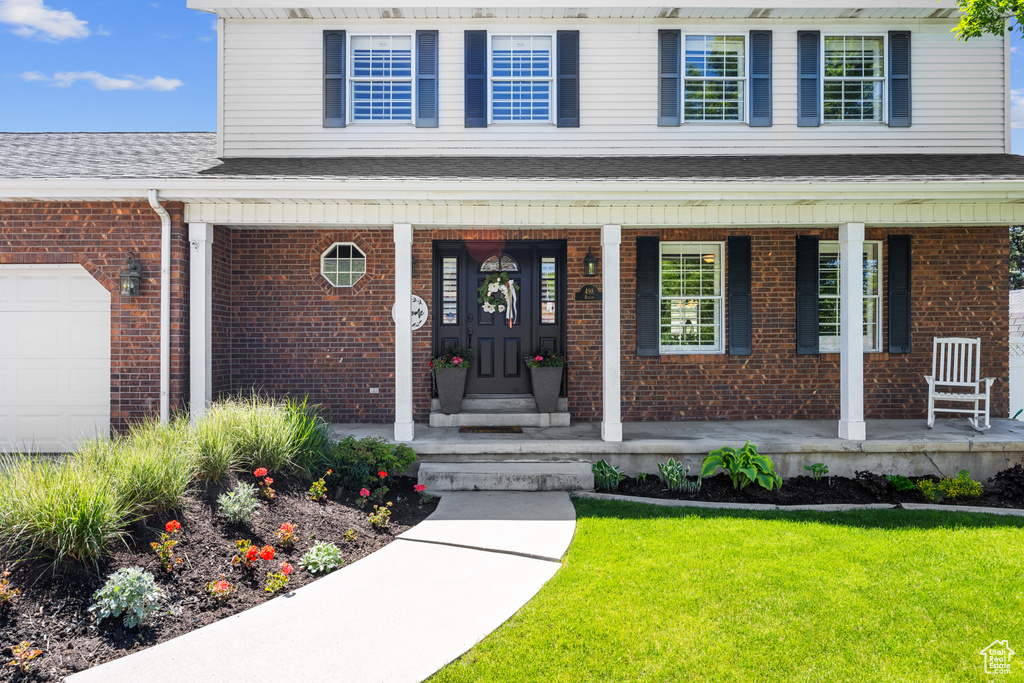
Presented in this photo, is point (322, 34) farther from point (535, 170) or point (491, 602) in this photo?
point (491, 602)

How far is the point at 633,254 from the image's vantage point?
8195 mm

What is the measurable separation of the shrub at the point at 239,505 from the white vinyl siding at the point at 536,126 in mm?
5125

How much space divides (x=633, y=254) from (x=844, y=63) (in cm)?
389

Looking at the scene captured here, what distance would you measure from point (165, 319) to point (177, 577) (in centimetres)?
379

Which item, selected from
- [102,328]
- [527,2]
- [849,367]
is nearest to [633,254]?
[849,367]

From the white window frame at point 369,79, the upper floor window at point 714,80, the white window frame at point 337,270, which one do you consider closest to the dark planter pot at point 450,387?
the white window frame at point 337,270

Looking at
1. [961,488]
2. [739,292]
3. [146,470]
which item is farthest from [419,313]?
[961,488]

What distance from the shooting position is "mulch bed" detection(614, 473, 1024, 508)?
230 inches

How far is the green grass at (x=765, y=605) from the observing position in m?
3.00

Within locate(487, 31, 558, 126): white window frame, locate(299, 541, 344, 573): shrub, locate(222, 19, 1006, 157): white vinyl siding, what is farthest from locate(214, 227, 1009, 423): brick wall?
locate(299, 541, 344, 573): shrub

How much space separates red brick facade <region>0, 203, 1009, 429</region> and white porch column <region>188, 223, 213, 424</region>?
4.27 ft

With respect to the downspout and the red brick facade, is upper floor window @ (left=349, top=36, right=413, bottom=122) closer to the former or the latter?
the red brick facade

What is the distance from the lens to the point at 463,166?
721 cm

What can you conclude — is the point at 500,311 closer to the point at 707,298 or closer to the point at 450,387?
the point at 450,387
